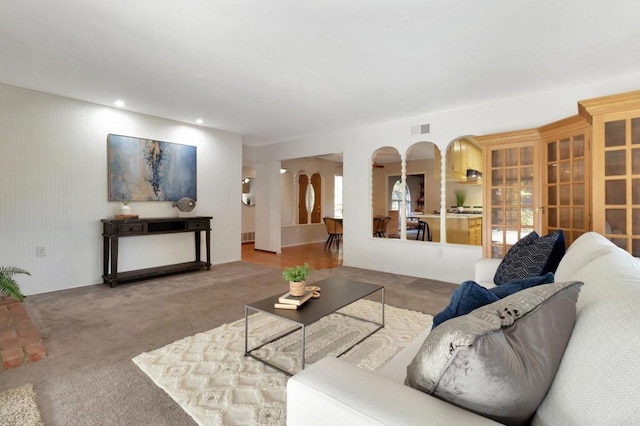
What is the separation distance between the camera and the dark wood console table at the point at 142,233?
168 inches

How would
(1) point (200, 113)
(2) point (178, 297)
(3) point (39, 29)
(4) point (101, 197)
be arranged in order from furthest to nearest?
(1) point (200, 113)
(4) point (101, 197)
(2) point (178, 297)
(3) point (39, 29)

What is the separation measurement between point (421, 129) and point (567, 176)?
2.06 meters

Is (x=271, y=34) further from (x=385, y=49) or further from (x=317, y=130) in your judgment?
(x=317, y=130)

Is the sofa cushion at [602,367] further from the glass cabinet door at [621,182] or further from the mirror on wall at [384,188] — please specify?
the mirror on wall at [384,188]

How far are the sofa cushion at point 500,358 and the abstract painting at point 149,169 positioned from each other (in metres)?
4.98

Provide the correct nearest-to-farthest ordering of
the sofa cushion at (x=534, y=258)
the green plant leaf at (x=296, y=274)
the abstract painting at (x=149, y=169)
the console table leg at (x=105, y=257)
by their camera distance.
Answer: the sofa cushion at (x=534, y=258)
the green plant leaf at (x=296, y=274)
the console table leg at (x=105, y=257)
the abstract painting at (x=149, y=169)

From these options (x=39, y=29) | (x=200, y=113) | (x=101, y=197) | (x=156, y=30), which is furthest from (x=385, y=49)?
(x=101, y=197)

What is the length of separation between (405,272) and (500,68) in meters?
3.06

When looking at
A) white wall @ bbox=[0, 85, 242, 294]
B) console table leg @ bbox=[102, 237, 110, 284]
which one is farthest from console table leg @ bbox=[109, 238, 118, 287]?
white wall @ bbox=[0, 85, 242, 294]

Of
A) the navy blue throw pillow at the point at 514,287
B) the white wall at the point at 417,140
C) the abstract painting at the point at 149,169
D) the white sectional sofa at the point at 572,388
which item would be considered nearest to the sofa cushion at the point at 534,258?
the navy blue throw pillow at the point at 514,287

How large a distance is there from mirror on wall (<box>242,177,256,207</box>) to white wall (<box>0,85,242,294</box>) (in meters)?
3.88

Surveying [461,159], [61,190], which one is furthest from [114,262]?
[461,159]

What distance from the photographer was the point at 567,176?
3.31 metres

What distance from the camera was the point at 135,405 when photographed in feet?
5.76
